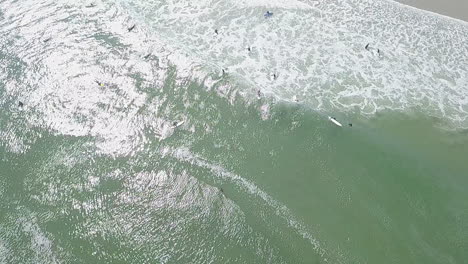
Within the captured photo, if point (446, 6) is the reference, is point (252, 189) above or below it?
below

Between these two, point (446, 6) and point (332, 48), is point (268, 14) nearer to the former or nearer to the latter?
point (332, 48)

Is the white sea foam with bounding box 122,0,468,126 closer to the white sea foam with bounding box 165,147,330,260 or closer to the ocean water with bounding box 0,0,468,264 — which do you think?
the ocean water with bounding box 0,0,468,264

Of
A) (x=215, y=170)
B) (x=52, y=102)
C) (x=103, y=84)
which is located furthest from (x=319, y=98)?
(x=52, y=102)

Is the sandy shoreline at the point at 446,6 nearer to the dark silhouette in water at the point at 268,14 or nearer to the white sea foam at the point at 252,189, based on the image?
the dark silhouette in water at the point at 268,14

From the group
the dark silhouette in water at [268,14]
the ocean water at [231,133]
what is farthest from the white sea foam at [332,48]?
the dark silhouette in water at [268,14]

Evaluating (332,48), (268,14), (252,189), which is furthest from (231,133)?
(268,14)
